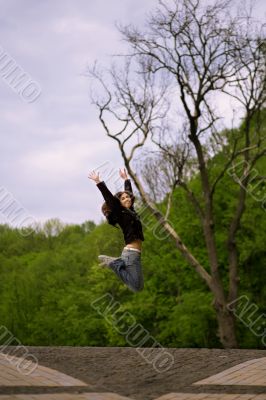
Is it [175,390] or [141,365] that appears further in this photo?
[141,365]

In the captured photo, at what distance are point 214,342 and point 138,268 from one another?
21335mm

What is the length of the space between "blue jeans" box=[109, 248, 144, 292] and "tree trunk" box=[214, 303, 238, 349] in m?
12.7

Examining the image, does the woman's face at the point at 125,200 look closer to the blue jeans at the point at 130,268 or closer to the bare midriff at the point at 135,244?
the bare midriff at the point at 135,244

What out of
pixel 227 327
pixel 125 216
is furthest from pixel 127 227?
pixel 227 327

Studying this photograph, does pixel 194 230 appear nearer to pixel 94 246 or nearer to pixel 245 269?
pixel 245 269

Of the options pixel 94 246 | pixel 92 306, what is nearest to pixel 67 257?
pixel 94 246

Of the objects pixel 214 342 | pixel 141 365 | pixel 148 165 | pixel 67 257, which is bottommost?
pixel 214 342

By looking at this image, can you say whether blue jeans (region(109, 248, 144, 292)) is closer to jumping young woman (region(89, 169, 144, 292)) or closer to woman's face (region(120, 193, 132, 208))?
jumping young woman (region(89, 169, 144, 292))

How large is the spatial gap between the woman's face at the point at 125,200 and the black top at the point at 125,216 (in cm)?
6

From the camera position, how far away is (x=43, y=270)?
156 ft

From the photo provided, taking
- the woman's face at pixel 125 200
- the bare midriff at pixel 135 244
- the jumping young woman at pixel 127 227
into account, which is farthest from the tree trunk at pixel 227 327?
the woman's face at pixel 125 200

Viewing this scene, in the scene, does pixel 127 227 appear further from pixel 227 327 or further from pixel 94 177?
pixel 227 327

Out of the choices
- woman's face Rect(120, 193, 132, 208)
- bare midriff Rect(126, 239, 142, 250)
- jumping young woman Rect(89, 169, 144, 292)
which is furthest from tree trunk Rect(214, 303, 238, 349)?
woman's face Rect(120, 193, 132, 208)

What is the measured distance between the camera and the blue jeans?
8.02 m
